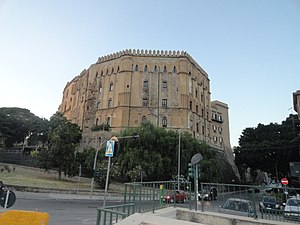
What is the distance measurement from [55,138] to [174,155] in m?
16.7

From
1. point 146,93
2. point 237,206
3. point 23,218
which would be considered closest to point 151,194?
point 237,206

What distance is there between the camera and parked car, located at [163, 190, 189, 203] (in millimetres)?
7146

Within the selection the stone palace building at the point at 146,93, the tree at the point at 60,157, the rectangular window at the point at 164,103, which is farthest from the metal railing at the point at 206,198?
the rectangular window at the point at 164,103

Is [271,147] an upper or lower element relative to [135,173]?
upper

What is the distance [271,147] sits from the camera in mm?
42312

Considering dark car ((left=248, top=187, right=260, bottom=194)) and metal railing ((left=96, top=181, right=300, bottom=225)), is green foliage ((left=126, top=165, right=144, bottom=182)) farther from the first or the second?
dark car ((left=248, top=187, right=260, bottom=194))

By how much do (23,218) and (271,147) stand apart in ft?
147

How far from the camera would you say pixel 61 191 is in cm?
2272

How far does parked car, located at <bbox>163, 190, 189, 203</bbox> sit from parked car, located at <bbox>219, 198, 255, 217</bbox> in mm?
1110

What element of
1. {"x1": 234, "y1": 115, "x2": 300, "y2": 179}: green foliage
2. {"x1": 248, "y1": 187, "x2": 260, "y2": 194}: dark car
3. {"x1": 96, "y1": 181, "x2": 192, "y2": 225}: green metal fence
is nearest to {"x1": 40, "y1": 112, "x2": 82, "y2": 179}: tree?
{"x1": 96, "y1": 181, "x2": 192, "y2": 225}: green metal fence

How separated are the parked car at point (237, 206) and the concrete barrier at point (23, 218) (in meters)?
4.98

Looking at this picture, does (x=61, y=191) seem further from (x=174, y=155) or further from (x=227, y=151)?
(x=227, y=151)

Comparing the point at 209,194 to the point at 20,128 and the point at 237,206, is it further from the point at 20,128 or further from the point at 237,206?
the point at 20,128

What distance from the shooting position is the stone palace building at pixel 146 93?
5050 centimetres
